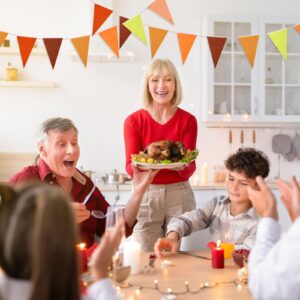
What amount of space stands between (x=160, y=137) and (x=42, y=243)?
74.7 inches

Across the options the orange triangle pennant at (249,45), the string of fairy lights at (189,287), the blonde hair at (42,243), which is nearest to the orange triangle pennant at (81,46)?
the orange triangle pennant at (249,45)

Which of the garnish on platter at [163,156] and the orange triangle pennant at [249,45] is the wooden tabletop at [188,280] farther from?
the orange triangle pennant at [249,45]

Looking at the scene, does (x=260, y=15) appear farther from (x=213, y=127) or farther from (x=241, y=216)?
(x=241, y=216)

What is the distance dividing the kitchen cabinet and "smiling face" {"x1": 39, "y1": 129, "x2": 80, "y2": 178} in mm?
2180

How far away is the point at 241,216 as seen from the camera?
7.06 feet

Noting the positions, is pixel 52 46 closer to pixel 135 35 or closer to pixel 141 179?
pixel 135 35

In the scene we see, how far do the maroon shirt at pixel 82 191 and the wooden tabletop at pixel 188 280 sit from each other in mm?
370

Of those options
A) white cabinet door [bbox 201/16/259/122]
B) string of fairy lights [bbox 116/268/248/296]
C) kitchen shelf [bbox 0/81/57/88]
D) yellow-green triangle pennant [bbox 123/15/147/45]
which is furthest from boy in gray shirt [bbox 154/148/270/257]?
kitchen shelf [bbox 0/81/57/88]

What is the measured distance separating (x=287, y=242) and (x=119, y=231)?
376 mm

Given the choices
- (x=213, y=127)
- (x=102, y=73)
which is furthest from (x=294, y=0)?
(x=102, y=73)

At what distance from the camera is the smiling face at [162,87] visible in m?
2.60

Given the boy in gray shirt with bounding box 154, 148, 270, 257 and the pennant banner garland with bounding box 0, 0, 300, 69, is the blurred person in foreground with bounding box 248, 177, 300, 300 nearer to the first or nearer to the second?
the boy in gray shirt with bounding box 154, 148, 270, 257

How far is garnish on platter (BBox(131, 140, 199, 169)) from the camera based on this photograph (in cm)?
236

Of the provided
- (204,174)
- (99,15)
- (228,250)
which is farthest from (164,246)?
(204,174)
